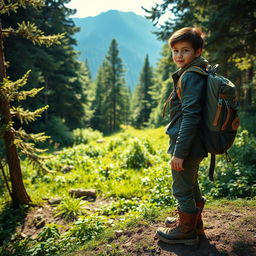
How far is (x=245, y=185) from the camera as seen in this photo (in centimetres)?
539

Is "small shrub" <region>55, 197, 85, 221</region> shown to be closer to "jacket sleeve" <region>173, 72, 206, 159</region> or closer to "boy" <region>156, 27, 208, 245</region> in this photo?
"boy" <region>156, 27, 208, 245</region>

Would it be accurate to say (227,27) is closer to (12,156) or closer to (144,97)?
(12,156)

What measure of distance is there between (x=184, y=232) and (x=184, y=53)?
2.35 metres

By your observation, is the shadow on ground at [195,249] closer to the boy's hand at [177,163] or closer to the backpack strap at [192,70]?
the boy's hand at [177,163]

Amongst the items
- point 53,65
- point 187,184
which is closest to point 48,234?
point 187,184

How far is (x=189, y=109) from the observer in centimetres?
281

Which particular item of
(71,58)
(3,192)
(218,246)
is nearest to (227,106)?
(218,246)

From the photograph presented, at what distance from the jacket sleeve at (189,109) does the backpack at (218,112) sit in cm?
8

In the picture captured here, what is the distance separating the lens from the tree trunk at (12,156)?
5617 mm

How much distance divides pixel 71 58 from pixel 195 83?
21795mm

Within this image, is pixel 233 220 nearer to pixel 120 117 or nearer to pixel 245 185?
pixel 245 185

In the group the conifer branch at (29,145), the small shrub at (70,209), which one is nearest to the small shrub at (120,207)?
the small shrub at (70,209)

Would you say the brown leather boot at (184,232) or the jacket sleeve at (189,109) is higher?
the jacket sleeve at (189,109)

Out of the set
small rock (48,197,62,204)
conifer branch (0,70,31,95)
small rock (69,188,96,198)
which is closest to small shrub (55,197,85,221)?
small rock (48,197,62,204)
